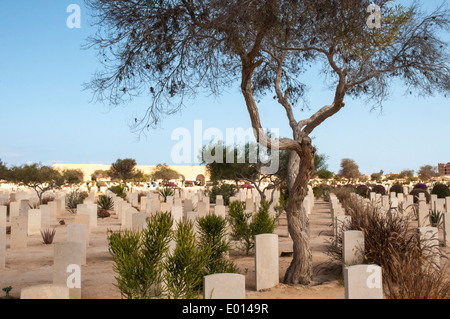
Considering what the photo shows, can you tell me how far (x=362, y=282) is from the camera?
4.96 metres

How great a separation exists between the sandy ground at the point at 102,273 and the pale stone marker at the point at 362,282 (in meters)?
1.86

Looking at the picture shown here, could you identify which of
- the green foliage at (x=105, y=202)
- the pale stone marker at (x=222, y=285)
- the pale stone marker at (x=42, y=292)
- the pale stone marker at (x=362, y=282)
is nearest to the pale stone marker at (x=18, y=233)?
the pale stone marker at (x=42, y=292)

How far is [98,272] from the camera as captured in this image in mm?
8492

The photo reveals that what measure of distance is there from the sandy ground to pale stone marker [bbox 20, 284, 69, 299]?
175 centimetres

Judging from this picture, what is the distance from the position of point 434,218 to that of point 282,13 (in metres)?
10.0

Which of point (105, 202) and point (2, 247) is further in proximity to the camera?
point (105, 202)

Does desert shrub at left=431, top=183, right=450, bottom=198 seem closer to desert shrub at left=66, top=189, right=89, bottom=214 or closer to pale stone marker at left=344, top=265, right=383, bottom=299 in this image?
desert shrub at left=66, top=189, right=89, bottom=214

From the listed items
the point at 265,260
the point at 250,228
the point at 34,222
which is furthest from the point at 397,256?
the point at 34,222

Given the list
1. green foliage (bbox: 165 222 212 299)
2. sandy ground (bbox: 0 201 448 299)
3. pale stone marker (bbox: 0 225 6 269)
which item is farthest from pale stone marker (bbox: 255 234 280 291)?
pale stone marker (bbox: 0 225 6 269)

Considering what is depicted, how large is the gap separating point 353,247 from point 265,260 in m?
1.56

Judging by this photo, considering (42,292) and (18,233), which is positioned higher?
(42,292)

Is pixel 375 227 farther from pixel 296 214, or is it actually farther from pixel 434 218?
pixel 434 218

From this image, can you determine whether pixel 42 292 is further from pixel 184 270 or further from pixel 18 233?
pixel 18 233

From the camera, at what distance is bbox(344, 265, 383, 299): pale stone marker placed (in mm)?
4918
